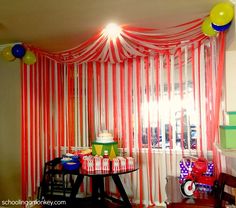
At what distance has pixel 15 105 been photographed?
11.6ft

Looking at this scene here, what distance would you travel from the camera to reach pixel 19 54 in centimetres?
329

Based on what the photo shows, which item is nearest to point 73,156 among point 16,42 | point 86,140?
point 86,140

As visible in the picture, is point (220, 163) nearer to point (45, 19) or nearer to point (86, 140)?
point (86, 140)

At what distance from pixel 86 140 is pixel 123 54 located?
1.47 metres

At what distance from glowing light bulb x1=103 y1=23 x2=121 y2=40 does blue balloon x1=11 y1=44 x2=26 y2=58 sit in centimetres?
119

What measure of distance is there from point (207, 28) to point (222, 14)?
0.21 metres

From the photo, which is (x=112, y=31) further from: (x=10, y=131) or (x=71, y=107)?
(x=10, y=131)

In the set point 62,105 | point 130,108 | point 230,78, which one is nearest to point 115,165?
point 130,108

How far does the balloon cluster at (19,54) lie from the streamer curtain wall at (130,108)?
0.17 metres

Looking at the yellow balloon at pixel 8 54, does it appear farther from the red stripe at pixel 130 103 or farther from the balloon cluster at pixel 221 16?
the balloon cluster at pixel 221 16

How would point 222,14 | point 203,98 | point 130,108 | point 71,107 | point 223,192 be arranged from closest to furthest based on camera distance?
1. point 222,14
2. point 223,192
3. point 203,98
4. point 130,108
5. point 71,107

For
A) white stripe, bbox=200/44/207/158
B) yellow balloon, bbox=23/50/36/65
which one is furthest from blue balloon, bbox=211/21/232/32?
yellow balloon, bbox=23/50/36/65

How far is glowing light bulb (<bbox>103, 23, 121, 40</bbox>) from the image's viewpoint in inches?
110

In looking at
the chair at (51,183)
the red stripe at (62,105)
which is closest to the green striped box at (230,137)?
the chair at (51,183)
